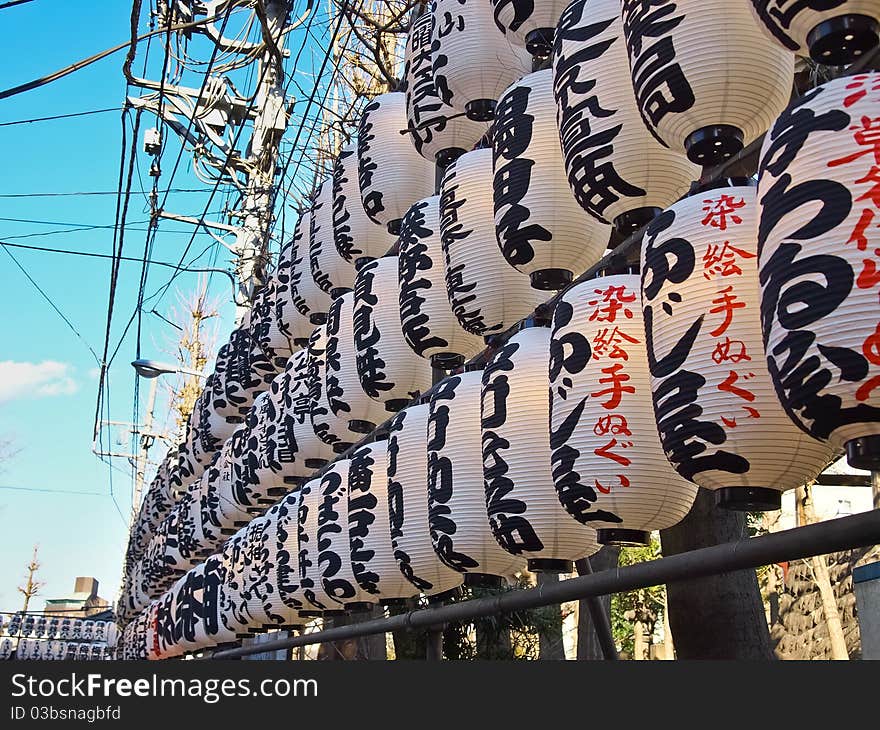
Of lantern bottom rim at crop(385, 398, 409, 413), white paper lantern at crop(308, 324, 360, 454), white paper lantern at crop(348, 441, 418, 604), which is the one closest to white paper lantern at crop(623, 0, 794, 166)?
white paper lantern at crop(348, 441, 418, 604)

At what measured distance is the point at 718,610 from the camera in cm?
452

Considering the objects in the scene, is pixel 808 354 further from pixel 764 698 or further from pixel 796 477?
pixel 764 698

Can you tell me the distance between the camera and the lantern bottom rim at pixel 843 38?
7.06 feet

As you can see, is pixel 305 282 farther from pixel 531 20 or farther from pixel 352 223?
pixel 531 20

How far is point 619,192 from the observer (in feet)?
10.1

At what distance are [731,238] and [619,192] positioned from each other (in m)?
→ 0.75

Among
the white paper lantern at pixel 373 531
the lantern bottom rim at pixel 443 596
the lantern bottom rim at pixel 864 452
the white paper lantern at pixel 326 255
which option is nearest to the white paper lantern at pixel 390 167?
the white paper lantern at pixel 326 255

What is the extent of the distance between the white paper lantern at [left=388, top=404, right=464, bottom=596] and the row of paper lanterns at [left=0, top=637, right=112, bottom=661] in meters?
28.4

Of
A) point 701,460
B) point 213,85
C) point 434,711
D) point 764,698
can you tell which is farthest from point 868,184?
point 213,85

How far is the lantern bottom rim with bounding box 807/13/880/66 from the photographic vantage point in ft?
7.06

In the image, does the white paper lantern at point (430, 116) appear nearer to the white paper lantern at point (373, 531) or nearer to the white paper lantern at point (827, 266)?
the white paper lantern at point (373, 531)

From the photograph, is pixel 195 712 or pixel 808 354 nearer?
pixel 808 354

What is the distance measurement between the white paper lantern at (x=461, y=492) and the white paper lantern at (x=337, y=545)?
4.63ft

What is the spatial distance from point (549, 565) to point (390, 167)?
305 centimetres
